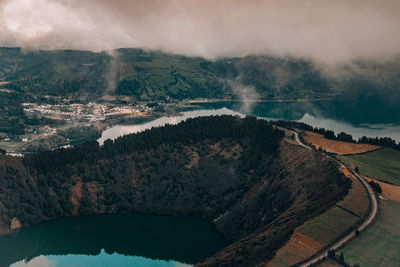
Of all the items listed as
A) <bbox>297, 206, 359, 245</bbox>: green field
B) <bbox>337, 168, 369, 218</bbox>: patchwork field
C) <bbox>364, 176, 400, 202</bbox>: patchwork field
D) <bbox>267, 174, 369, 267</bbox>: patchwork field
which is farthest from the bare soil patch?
<bbox>364, 176, 400, 202</bbox>: patchwork field

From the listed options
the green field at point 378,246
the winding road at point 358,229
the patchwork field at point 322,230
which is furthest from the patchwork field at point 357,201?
the green field at point 378,246

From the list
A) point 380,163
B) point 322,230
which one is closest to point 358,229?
point 322,230

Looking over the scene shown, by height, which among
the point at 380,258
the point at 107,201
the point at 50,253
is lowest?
the point at 50,253

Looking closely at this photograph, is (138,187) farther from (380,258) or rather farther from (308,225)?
(380,258)

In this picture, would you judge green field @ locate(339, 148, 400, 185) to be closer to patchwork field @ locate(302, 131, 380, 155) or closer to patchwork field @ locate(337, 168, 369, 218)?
patchwork field @ locate(302, 131, 380, 155)

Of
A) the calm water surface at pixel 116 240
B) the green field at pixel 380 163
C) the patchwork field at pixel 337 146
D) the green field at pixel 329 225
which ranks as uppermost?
the patchwork field at pixel 337 146

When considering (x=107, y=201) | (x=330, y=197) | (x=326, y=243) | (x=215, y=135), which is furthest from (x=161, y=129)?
(x=326, y=243)

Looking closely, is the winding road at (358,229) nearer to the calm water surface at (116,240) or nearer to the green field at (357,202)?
the green field at (357,202)
